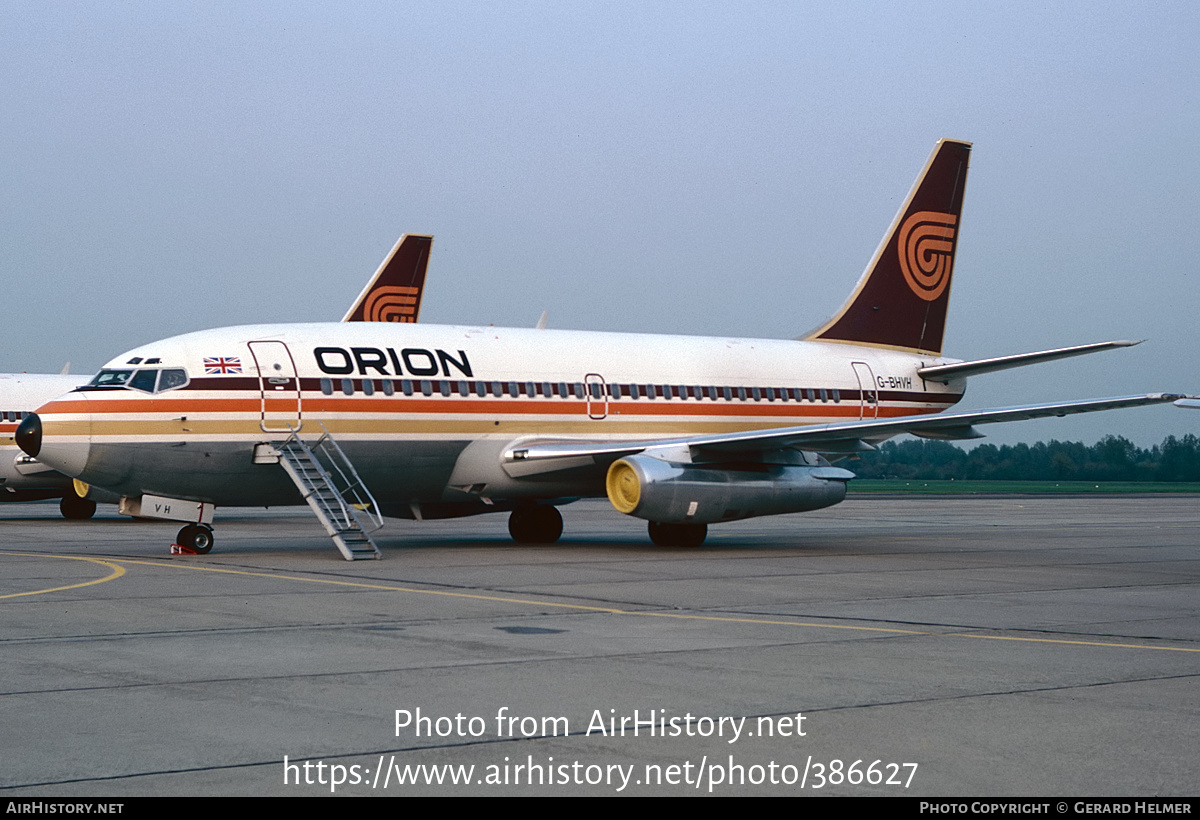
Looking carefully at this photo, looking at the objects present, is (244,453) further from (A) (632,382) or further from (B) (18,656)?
(B) (18,656)

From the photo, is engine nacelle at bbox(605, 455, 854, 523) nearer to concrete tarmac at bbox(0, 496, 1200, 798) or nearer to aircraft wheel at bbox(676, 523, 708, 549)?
aircraft wheel at bbox(676, 523, 708, 549)

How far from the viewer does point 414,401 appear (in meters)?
22.7

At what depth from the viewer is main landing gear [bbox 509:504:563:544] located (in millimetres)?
25906

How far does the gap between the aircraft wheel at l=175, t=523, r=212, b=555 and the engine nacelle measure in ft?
21.6

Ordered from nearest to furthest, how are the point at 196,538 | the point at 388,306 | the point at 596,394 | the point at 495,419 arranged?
the point at 196,538 → the point at 495,419 → the point at 596,394 → the point at 388,306

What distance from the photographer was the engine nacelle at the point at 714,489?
73.3 feet

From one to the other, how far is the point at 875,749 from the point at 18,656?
22.6 feet

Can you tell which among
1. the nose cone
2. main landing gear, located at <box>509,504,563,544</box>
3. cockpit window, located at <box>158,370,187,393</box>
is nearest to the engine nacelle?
main landing gear, located at <box>509,504,563,544</box>

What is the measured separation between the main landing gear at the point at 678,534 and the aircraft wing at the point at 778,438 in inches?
64.4

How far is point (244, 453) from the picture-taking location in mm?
21109

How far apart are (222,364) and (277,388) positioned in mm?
932

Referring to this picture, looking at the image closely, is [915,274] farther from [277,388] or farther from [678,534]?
[277,388]

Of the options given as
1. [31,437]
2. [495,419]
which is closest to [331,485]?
[495,419]

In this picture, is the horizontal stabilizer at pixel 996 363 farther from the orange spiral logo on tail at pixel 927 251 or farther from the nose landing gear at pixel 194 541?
the nose landing gear at pixel 194 541
